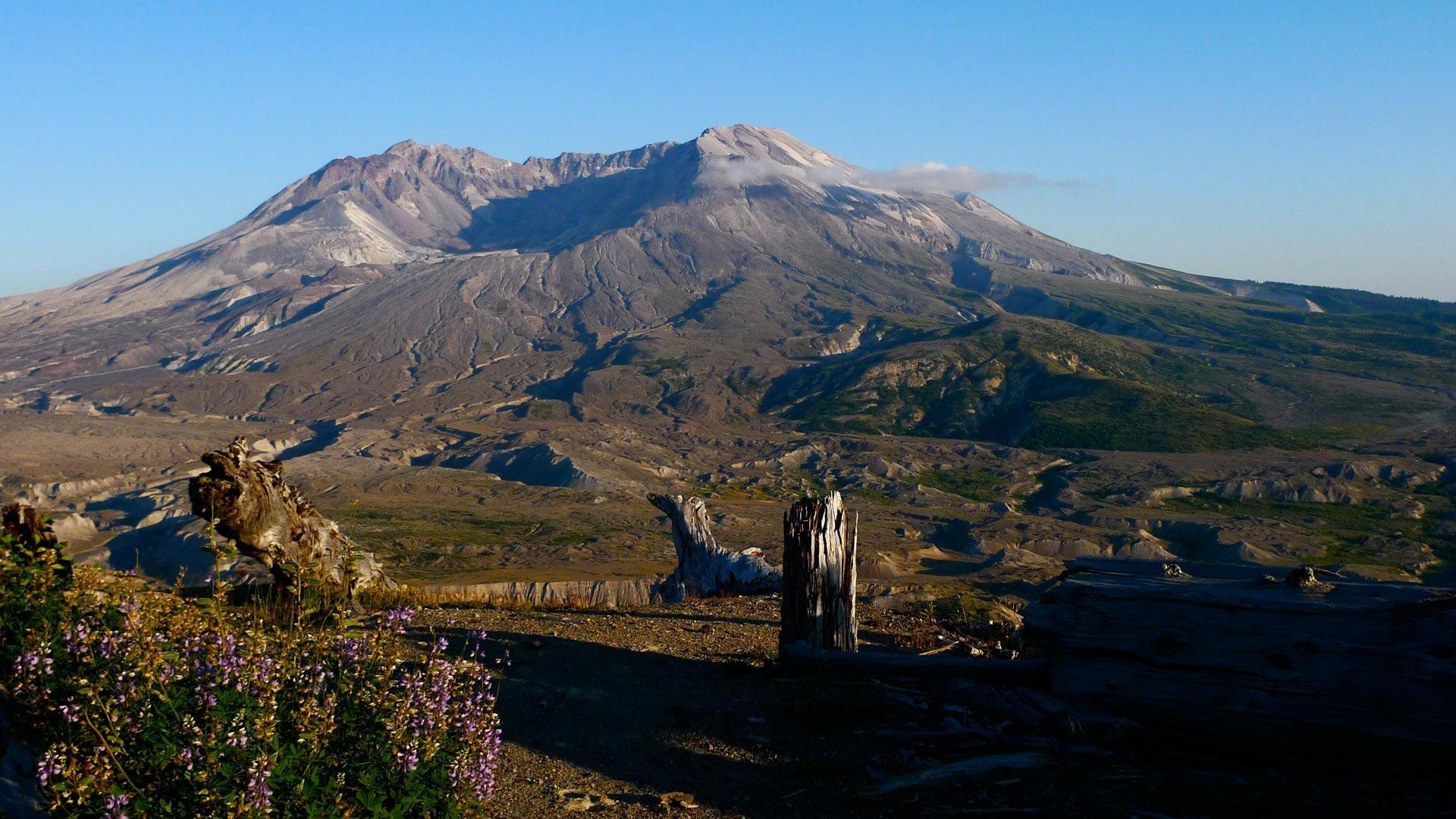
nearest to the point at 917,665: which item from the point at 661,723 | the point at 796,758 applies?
the point at 796,758

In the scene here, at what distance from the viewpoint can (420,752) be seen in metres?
5.81

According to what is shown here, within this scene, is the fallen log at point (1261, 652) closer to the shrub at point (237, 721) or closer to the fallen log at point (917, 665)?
the fallen log at point (917, 665)

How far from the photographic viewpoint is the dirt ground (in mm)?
7770

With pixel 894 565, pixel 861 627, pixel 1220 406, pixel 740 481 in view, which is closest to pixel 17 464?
pixel 740 481

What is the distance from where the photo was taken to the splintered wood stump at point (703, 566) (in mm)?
20344

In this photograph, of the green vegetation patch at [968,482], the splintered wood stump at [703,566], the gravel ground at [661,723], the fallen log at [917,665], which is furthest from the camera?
the green vegetation patch at [968,482]

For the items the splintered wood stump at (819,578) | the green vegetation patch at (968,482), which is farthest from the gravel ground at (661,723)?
the green vegetation patch at (968,482)

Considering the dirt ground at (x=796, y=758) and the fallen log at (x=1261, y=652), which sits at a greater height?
the fallen log at (x=1261, y=652)

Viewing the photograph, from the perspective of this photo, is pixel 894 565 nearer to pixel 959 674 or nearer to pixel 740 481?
pixel 740 481

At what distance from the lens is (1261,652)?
27.6ft

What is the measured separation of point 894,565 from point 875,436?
74488mm

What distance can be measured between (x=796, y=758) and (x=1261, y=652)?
4.02 meters

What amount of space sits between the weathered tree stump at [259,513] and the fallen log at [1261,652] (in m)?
8.75

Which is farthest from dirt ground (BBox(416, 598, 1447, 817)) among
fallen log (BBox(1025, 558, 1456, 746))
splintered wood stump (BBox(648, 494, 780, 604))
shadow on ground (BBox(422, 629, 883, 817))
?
splintered wood stump (BBox(648, 494, 780, 604))
